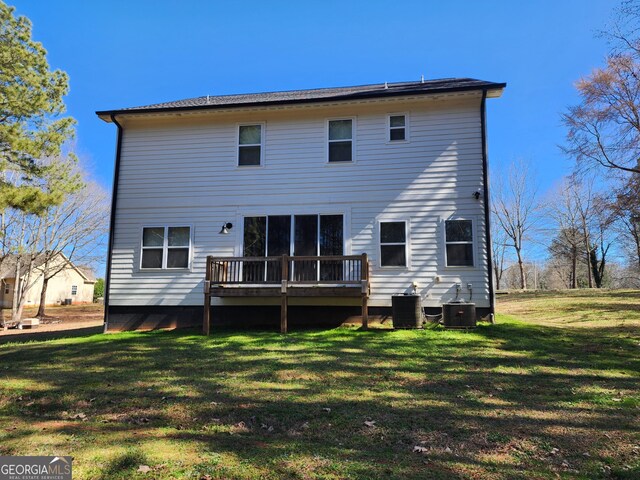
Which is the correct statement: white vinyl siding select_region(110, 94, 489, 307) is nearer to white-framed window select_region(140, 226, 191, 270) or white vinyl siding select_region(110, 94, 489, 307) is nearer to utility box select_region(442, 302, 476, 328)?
white-framed window select_region(140, 226, 191, 270)

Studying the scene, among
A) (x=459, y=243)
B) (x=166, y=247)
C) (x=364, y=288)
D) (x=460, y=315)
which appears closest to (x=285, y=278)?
(x=364, y=288)

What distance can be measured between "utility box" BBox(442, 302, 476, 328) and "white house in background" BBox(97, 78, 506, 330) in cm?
69

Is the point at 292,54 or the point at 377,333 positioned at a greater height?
the point at 292,54

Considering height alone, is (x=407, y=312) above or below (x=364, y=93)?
below

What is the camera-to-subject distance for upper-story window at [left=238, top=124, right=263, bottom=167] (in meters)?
11.6

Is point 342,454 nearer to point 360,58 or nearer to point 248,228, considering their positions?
point 248,228

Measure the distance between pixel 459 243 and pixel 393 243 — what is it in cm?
165

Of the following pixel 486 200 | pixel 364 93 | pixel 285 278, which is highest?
pixel 364 93

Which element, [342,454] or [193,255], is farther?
[193,255]

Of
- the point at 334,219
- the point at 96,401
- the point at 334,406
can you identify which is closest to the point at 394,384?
the point at 334,406

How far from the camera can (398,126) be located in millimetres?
11031

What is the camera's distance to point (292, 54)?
13922mm

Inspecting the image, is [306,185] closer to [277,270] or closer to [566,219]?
[277,270]

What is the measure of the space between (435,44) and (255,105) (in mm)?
6372
